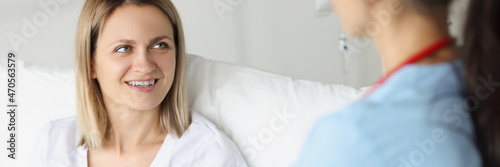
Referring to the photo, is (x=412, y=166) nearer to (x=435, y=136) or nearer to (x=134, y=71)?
(x=435, y=136)

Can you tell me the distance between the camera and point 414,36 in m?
0.73

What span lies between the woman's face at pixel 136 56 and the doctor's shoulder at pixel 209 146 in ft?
0.44

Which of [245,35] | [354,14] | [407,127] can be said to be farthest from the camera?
[245,35]

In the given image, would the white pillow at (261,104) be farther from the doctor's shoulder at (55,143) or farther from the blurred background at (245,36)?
the blurred background at (245,36)

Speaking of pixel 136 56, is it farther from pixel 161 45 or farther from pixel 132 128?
pixel 132 128

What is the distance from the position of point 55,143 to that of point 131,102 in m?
0.34

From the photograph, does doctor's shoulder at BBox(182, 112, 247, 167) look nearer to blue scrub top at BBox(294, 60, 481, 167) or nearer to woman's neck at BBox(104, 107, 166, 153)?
woman's neck at BBox(104, 107, 166, 153)

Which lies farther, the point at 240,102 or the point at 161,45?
the point at 240,102

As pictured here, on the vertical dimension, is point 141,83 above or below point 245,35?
below

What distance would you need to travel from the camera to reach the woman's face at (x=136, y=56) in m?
1.48

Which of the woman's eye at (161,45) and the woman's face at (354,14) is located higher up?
the woman's face at (354,14)

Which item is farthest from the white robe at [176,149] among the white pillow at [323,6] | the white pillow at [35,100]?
the white pillow at [323,6]

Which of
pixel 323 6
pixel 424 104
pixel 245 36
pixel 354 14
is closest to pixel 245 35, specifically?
pixel 245 36

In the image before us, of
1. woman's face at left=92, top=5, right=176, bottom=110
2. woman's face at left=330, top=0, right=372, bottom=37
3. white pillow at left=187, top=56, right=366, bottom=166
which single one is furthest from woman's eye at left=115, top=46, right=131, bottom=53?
woman's face at left=330, top=0, right=372, bottom=37
